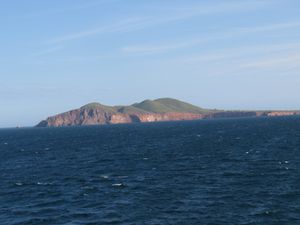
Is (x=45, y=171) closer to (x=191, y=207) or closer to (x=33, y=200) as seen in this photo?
(x=33, y=200)

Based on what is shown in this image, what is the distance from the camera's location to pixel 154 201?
63531 mm

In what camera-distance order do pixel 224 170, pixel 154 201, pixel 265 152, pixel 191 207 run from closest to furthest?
pixel 191 207
pixel 154 201
pixel 224 170
pixel 265 152

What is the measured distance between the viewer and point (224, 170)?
8812 cm

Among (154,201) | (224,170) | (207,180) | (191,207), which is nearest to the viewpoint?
(191,207)

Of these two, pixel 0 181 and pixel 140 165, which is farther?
pixel 140 165

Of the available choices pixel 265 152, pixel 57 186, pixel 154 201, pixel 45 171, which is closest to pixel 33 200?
pixel 57 186

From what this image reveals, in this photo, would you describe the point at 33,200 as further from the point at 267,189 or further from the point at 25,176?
the point at 267,189

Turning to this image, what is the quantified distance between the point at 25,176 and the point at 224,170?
3987 cm

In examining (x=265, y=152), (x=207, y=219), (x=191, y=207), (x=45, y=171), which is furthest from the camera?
(x=265, y=152)

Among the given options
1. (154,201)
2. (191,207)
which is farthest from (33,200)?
(191,207)

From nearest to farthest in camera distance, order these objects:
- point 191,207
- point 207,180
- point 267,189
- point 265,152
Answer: point 191,207 < point 267,189 < point 207,180 < point 265,152

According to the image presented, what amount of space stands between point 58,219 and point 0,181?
3656 cm

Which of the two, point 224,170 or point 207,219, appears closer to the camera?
point 207,219

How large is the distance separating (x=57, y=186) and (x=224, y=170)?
103 feet
